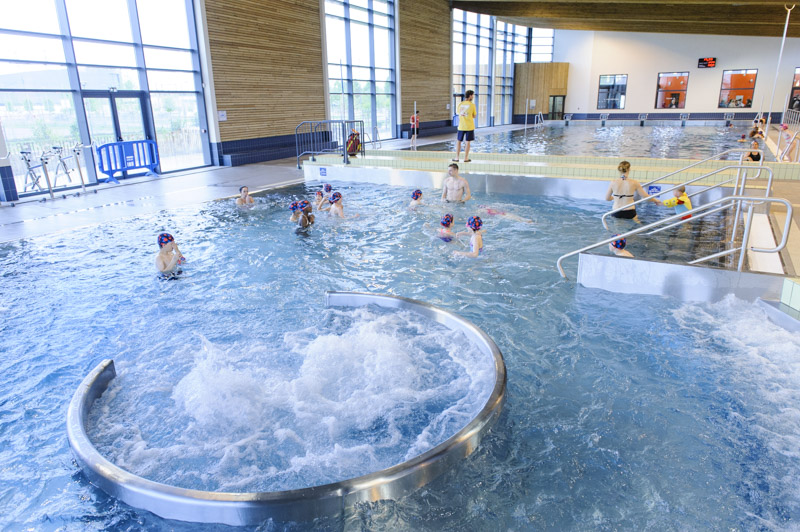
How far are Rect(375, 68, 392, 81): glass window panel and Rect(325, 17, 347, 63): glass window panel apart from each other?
2.00m

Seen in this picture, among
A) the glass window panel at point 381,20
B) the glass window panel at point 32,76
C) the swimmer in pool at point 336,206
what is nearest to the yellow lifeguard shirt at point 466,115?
the swimmer in pool at point 336,206

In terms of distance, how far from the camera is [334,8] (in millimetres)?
17797

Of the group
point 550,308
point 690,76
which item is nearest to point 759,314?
point 550,308

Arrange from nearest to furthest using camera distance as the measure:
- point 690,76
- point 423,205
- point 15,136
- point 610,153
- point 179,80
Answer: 1. point 423,205
2. point 15,136
3. point 179,80
4. point 610,153
5. point 690,76

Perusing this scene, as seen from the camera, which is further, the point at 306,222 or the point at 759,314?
the point at 306,222

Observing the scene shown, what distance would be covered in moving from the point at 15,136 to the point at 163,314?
8.29 metres

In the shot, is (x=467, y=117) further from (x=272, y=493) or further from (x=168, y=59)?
(x=272, y=493)

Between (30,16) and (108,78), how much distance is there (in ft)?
6.01

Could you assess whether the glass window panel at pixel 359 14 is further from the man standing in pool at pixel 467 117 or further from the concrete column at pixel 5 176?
the concrete column at pixel 5 176

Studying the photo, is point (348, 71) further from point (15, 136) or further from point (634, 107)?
point (634, 107)

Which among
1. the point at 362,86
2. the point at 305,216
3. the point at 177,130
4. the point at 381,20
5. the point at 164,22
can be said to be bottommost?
the point at 305,216

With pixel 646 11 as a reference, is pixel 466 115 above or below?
below

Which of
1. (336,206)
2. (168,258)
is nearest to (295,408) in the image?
(168,258)

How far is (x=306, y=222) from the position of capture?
7340 millimetres
